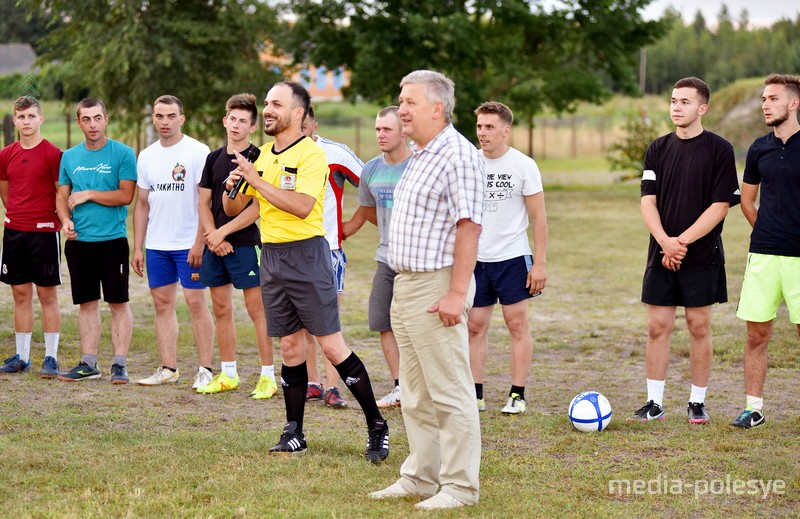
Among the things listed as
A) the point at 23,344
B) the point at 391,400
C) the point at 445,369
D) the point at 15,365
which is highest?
the point at 445,369

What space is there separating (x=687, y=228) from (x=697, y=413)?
1.28 meters

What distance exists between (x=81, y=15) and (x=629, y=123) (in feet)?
56.6

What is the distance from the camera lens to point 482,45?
28.6 meters

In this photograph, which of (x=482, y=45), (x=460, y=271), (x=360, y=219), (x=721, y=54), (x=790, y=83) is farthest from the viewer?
(x=721, y=54)

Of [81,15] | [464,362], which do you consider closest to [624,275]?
[464,362]

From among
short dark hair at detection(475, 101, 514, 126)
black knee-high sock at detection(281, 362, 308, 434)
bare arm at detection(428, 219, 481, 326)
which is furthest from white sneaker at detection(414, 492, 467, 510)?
short dark hair at detection(475, 101, 514, 126)

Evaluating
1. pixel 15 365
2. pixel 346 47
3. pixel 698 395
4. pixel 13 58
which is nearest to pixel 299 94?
pixel 698 395

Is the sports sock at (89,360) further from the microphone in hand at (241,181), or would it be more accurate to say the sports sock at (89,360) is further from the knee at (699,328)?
the knee at (699,328)

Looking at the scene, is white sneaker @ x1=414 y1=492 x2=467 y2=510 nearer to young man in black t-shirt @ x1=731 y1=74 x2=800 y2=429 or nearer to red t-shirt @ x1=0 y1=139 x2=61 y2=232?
young man in black t-shirt @ x1=731 y1=74 x2=800 y2=429

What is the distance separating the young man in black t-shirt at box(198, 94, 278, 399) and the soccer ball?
7.72 feet

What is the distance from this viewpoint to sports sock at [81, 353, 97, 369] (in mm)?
7656

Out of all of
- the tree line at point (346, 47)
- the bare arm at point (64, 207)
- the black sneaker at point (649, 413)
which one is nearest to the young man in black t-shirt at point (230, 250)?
the bare arm at point (64, 207)

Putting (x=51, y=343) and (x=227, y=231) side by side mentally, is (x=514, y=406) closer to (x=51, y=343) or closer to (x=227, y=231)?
(x=227, y=231)

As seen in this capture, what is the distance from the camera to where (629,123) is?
31.0 m
